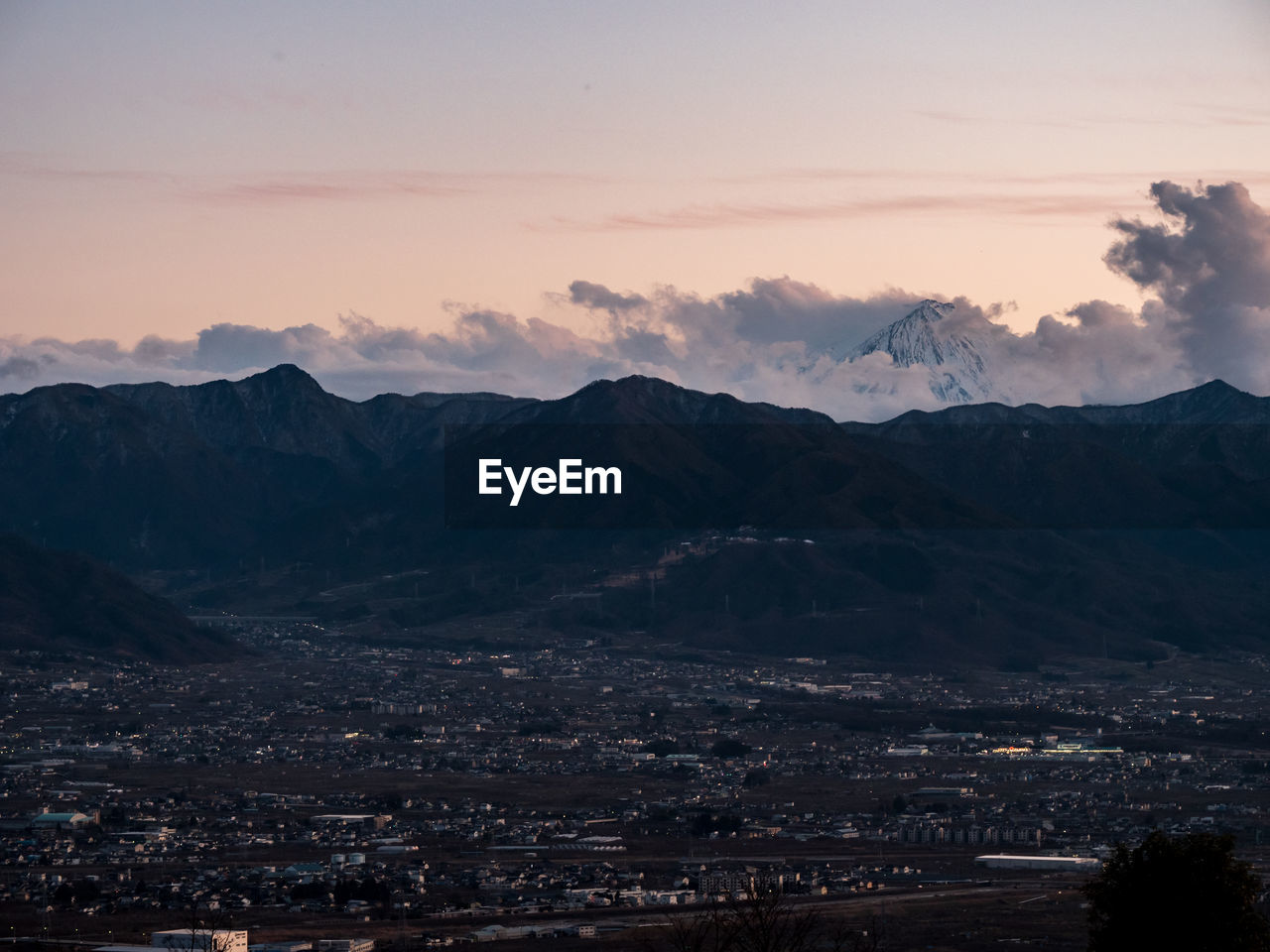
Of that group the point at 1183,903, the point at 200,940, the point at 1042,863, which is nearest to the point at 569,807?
the point at 1042,863

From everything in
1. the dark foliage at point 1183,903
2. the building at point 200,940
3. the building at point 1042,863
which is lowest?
the building at point 1042,863

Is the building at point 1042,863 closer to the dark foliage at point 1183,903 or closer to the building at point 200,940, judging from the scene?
the building at point 200,940

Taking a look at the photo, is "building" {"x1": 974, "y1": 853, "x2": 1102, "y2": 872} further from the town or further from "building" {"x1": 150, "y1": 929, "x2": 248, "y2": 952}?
"building" {"x1": 150, "y1": 929, "x2": 248, "y2": 952}

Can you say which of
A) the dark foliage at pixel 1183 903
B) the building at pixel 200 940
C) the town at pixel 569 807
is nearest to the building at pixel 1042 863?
the town at pixel 569 807

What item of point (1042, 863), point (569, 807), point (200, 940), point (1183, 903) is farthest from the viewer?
point (569, 807)

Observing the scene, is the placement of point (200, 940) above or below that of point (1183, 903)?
below

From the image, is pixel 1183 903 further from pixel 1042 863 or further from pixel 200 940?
pixel 1042 863

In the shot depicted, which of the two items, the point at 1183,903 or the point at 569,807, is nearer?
the point at 1183,903

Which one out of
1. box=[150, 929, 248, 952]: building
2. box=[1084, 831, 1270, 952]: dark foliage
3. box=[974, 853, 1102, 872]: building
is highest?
box=[1084, 831, 1270, 952]: dark foliage

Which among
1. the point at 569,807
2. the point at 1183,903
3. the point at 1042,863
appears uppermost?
the point at 1183,903

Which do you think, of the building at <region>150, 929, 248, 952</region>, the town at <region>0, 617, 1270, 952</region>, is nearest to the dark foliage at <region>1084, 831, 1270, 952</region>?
the town at <region>0, 617, 1270, 952</region>

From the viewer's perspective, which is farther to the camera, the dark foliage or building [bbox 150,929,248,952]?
building [bbox 150,929,248,952]

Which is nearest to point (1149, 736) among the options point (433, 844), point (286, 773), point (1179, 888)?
point (286, 773)

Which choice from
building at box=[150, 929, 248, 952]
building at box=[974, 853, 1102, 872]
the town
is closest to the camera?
building at box=[150, 929, 248, 952]
